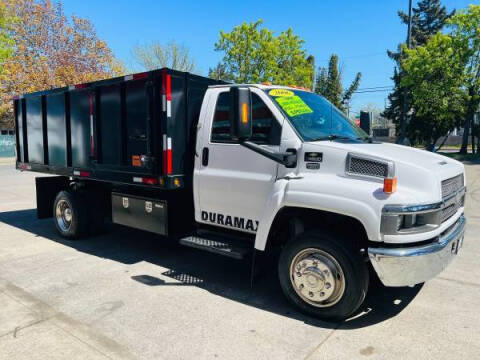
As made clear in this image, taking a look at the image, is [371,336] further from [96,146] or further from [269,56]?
[269,56]

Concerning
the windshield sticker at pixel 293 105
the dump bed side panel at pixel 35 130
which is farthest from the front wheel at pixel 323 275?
the dump bed side panel at pixel 35 130

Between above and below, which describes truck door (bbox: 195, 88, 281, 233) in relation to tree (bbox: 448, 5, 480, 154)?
below

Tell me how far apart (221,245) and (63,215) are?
12.4 ft

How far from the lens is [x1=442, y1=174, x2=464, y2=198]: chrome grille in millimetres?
3592

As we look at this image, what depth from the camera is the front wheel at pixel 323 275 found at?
3486 millimetres

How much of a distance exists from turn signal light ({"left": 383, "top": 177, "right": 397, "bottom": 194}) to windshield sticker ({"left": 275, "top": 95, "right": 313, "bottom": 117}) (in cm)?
127

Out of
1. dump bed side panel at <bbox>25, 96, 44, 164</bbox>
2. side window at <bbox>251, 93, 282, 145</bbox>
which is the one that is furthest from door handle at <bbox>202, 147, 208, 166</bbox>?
dump bed side panel at <bbox>25, 96, 44, 164</bbox>

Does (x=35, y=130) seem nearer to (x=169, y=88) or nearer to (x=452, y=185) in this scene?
(x=169, y=88)

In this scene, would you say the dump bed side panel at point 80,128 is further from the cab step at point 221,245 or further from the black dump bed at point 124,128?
the cab step at point 221,245

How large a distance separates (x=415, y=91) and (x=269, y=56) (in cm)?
1125

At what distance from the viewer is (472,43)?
2672 cm

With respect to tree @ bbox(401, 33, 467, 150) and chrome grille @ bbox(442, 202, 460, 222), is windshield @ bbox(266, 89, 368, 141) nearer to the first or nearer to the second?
chrome grille @ bbox(442, 202, 460, 222)

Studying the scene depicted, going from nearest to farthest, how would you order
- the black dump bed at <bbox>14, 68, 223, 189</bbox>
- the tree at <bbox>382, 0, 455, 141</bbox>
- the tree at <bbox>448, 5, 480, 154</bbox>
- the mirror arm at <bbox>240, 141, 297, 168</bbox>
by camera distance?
the mirror arm at <bbox>240, 141, 297, 168</bbox> < the black dump bed at <bbox>14, 68, 223, 189</bbox> < the tree at <bbox>448, 5, 480, 154</bbox> < the tree at <bbox>382, 0, 455, 141</bbox>

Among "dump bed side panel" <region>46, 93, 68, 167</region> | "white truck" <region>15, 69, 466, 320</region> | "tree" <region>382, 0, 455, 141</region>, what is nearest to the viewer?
"white truck" <region>15, 69, 466, 320</region>
